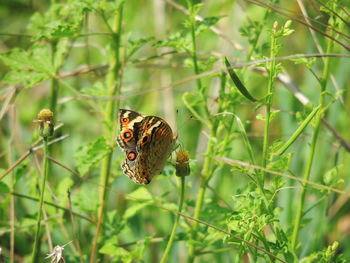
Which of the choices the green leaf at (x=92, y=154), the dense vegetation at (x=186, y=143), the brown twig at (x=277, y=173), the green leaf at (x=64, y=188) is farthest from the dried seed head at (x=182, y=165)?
the green leaf at (x=64, y=188)

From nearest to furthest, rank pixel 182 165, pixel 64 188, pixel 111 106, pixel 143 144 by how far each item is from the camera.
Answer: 1. pixel 182 165
2. pixel 143 144
3. pixel 111 106
4. pixel 64 188

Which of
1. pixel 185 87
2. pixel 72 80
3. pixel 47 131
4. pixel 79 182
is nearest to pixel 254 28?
pixel 47 131

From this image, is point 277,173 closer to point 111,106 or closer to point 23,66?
point 111,106

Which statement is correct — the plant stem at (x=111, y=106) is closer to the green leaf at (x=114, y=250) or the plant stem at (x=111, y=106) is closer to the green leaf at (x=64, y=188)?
the green leaf at (x=114, y=250)

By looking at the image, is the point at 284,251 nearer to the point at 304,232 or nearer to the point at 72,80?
the point at 304,232

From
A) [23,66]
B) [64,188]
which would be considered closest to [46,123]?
[23,66]

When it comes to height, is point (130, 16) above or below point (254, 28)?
above
